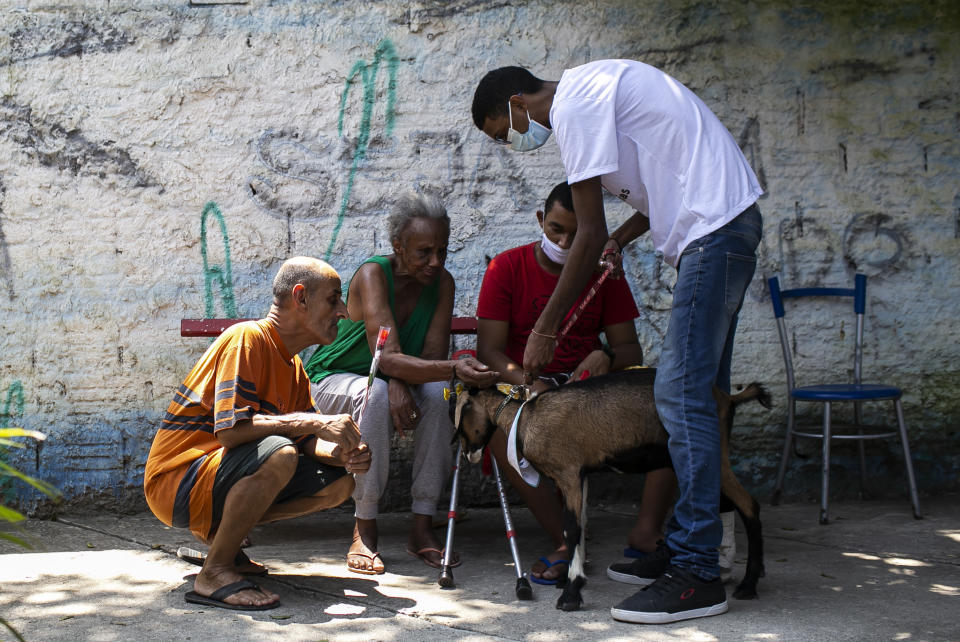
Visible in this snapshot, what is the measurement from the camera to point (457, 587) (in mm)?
3766

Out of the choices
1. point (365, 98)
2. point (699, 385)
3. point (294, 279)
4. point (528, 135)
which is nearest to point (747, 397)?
point (699, 385)

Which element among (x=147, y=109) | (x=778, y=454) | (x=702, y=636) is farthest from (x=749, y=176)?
(x=147, y=109)

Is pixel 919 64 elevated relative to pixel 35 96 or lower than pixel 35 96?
elevated

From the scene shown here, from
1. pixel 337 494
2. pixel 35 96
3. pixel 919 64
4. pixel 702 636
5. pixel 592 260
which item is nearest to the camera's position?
pixel 702 636

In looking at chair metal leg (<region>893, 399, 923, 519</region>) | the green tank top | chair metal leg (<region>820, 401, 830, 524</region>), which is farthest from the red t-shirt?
chair metal leg (<region>893, 399, 923, 519</region>)

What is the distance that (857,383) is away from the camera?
16.9 feet

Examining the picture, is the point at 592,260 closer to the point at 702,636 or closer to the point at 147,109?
the point at 702,636

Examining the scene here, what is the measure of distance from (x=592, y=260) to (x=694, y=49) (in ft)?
7.88

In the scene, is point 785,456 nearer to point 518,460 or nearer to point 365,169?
point 518,460

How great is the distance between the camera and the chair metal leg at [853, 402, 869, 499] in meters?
5.27

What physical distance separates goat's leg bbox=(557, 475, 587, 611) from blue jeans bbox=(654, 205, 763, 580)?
33 cm

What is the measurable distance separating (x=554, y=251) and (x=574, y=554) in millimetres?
1419

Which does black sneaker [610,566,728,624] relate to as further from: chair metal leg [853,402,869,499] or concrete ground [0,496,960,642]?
chair metal leg [853,402,869,499]

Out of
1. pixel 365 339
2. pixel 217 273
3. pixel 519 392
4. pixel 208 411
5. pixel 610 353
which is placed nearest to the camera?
pixel 208 411
